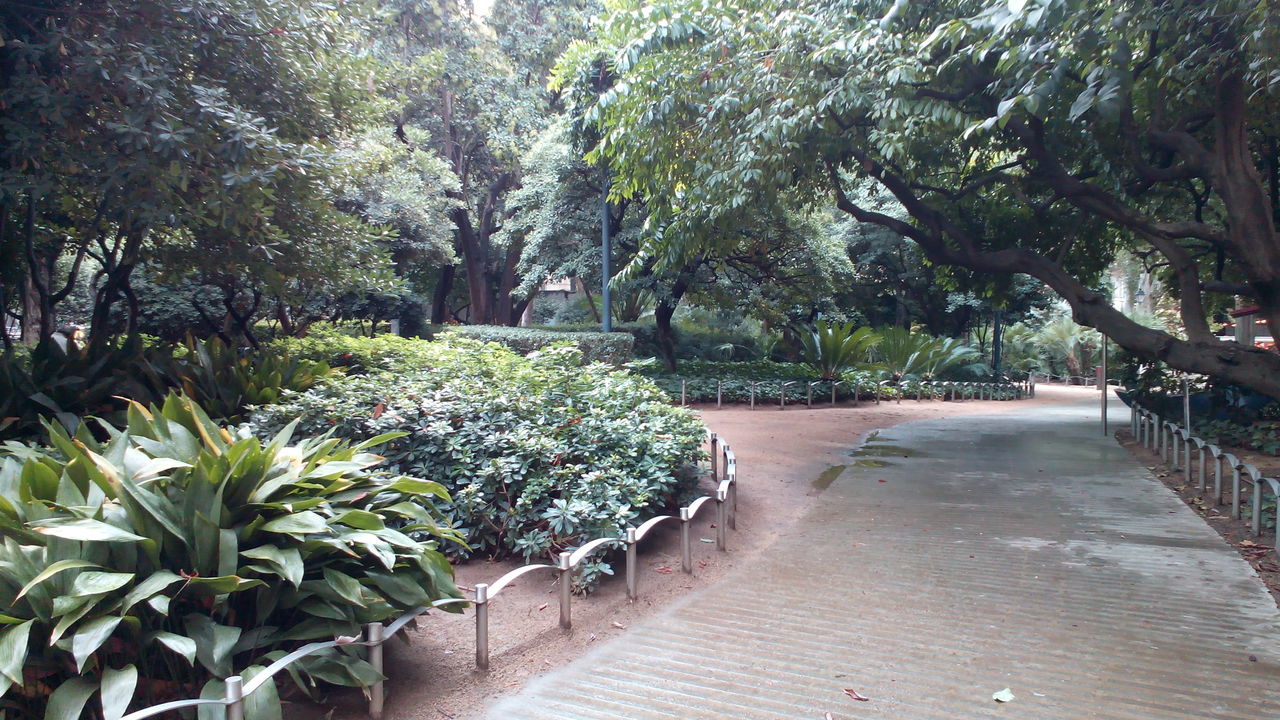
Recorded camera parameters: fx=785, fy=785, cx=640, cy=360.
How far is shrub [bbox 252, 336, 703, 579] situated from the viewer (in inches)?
217

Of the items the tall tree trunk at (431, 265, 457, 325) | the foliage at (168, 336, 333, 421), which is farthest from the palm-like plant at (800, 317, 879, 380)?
the foliage at (168, 336, 333, 421)

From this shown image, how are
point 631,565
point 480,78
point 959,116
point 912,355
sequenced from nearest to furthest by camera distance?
point 631,565, point 959,116, point 480,78, point 912,355

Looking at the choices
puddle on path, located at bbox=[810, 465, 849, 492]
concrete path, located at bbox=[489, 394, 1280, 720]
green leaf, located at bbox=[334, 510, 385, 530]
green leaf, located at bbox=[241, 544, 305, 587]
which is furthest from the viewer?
puddle on path, located at bbox=[810, 465, 849, 492]

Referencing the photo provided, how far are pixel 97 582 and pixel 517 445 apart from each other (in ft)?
10.1

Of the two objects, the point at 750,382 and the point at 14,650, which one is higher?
the point at 750,382

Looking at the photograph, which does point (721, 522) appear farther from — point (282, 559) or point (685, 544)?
point (282, 559)

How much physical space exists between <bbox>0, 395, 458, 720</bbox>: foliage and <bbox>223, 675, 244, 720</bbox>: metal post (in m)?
0.18

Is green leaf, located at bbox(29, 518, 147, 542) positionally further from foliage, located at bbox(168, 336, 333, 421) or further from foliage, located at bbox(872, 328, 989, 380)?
foliage, located at bbox(872, 328, 989, 380)

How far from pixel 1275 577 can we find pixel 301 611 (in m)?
6.56

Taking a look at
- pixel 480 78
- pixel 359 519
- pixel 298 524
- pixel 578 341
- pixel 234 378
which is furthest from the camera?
pixel 480 78

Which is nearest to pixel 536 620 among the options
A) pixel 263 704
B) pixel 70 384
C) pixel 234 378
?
pixel 263 704

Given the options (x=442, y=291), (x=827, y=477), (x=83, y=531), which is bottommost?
(x=827, y=477)

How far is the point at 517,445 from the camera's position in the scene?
5.81 m

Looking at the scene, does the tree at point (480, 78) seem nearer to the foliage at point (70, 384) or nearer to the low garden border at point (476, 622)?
the foliage at point (70, 384)
